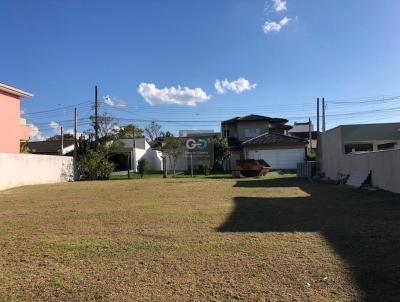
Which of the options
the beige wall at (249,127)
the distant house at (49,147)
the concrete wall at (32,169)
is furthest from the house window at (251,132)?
the concrete wall at (32,169)

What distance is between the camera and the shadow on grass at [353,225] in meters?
5.23

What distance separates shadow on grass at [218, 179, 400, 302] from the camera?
5234 millimetres

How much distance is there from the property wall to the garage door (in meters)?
23.8

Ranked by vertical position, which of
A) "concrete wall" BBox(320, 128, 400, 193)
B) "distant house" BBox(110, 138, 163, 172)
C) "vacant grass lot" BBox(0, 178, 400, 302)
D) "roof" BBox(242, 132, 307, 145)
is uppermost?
"roof" BBox(242, 132, 307, 145)

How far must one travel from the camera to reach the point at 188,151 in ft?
142

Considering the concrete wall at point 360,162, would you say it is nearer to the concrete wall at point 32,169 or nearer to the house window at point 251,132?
the concrete wall at point 32,169

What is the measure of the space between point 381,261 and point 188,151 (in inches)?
1481

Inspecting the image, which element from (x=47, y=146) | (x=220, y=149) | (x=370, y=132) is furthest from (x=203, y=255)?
(x=47, y=146)

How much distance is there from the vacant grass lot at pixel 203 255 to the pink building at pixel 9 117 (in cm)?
1838

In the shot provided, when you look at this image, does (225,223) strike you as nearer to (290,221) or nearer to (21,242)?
(290,221)

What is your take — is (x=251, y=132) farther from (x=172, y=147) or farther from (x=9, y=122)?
(x=9, y=122)

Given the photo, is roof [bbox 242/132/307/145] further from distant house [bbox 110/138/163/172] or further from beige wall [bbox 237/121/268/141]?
distant house [bbox 110/138/163/172]

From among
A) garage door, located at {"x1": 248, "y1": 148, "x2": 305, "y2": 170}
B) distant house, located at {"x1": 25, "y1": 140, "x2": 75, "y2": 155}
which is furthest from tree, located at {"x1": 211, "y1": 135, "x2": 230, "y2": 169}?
distant house, located at {"x1": 25, "y1": 140, "x2": 75, "y2": 155}

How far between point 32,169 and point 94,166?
24.0ft
